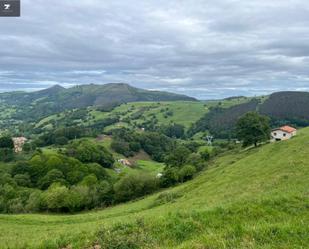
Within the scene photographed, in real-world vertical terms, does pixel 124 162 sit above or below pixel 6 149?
below

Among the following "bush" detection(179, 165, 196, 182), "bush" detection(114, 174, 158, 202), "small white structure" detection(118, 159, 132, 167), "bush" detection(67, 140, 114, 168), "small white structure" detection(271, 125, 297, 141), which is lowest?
"small white structure" detection(118, 159, 132, 167)

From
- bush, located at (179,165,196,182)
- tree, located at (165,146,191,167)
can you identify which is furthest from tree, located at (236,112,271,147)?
tree, located at (165,146,191,167)

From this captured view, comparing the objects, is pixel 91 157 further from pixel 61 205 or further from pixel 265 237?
pixel 265 237

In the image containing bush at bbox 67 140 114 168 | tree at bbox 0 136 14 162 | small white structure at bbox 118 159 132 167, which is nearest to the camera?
bush at bbox 67 140 114 168

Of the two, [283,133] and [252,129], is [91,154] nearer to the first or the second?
[252,129]

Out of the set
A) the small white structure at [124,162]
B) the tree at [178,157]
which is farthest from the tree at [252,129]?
the small white structure at [124,162]

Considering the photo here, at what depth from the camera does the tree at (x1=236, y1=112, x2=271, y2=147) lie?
261ft

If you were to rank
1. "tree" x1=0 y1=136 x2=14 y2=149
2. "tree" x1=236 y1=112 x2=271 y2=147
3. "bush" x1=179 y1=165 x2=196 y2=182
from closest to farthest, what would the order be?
1. "bush" x1=179 y1=165 x2=196 y2=182
2. "tree" x1=236 y1=112 x2=271 y2=147
3. "tree" x1=0 y1=136 x2=14 y2=149

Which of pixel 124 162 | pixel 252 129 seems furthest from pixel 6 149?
pixel 252 129

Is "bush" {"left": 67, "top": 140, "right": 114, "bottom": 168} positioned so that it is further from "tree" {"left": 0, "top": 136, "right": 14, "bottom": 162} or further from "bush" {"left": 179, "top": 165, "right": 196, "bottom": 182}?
"bush" {"left": 179, "top": 165, "right": 196, "bottom": 182}

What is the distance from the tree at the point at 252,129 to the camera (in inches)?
3135

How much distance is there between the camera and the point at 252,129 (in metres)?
80.1

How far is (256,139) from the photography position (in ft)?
264

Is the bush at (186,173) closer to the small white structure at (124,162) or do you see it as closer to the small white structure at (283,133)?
the small white structure at (283,133)
